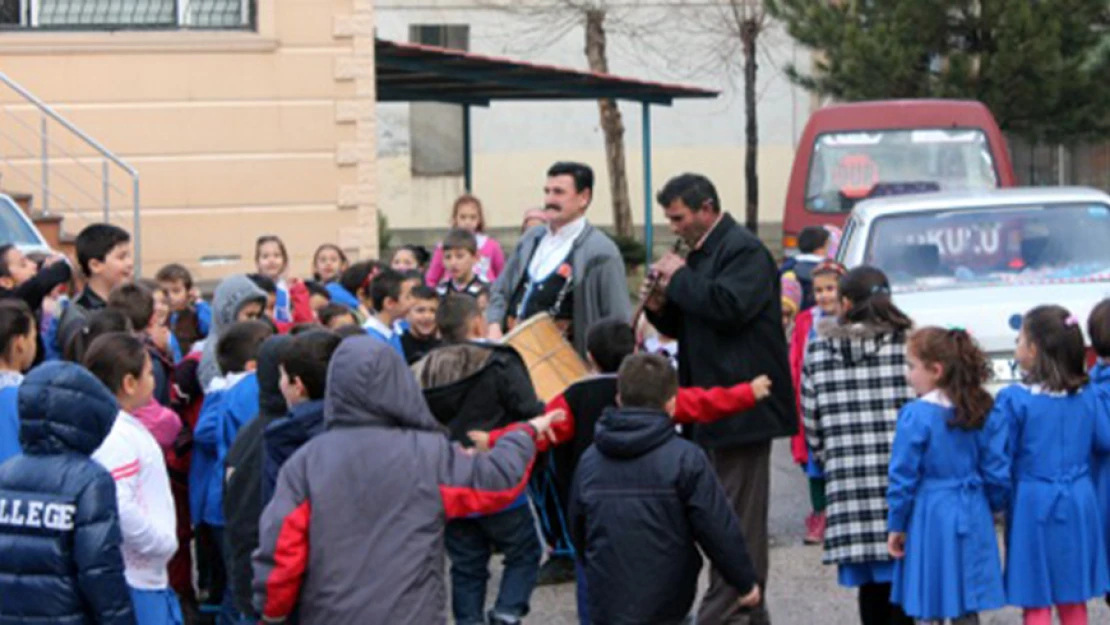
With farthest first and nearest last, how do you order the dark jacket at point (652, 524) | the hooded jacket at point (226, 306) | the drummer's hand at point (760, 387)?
the hooded jacket at point (226, 306), the drummer's hand at point (760, 387), the dark jacket at point (652, 524)

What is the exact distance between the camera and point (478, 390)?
7.91 m

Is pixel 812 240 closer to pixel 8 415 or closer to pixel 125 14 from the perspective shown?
pixel 8 415

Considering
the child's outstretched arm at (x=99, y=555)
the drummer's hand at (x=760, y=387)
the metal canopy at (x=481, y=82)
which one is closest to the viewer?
the child's outstretched arm at (x=99, y=555)

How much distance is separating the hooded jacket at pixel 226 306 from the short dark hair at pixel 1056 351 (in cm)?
344

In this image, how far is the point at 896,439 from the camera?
750 cm

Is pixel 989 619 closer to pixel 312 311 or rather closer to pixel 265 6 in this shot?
pixel 312 311

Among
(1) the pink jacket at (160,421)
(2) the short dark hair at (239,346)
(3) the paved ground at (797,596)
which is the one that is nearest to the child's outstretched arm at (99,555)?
(2) the short dark hair at (239,346)

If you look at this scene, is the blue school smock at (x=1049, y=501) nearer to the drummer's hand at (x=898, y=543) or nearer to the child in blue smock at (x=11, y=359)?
the drummer's hand at (x=898, y=543)

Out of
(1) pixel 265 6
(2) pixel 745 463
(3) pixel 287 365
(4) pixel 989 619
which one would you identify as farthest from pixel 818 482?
(1) pixel 265 6

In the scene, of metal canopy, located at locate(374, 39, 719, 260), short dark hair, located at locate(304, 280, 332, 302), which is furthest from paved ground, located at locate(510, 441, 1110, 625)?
metal canopy, located at locate(374, 39, 719, 260)

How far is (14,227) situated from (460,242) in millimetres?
4598

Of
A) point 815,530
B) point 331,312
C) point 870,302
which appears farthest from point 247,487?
point 815,530

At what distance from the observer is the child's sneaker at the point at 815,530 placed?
36.0 ft

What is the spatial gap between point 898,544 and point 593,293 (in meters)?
2.28
